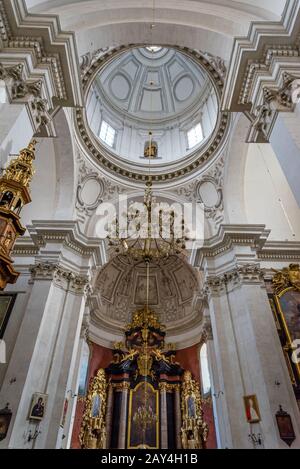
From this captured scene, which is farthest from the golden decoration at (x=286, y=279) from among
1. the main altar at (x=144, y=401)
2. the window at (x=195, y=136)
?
the window at (x=195, y=136)

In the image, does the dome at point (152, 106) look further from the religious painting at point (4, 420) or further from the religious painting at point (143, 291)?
the religious painting at point (4, 420)

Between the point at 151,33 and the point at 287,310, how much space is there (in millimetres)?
8057

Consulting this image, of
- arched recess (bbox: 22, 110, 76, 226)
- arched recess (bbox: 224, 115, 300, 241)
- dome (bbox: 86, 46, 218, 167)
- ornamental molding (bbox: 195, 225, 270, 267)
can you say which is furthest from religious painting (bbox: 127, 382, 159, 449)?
dome (bbox: 86, 46, 218, 167)

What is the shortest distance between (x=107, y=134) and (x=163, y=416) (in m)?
12.9

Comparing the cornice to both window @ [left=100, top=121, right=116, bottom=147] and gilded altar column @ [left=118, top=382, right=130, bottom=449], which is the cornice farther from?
gilded altar column @ [left=118, top=382, right=130, bottom=449]

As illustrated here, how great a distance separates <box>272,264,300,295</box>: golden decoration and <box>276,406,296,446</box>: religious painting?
10.9 feet

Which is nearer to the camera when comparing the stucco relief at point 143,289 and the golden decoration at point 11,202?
the golden decoration at point 11,202

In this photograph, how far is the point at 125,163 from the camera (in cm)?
1376

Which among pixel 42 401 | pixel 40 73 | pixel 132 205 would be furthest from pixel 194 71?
pixel 42 401

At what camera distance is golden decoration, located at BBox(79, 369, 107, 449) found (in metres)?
11.8

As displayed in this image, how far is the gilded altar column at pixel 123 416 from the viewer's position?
40.1ft

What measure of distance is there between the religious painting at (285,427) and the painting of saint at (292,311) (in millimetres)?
1964

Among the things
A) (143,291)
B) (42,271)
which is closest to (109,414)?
(143,291)

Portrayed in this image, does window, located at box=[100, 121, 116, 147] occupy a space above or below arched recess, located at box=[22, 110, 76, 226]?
above
